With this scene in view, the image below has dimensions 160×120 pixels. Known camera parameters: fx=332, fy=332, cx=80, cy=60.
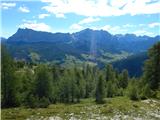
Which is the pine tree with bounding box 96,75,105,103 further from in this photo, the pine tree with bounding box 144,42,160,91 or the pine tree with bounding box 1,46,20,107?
the pine tree with bounding box 1,46,20,107

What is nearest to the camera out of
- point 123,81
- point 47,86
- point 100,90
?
point 47,86

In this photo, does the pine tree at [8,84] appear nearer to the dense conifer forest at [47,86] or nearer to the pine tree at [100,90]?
the dense conifer forest at [47,86]

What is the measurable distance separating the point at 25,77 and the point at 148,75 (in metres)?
29.8

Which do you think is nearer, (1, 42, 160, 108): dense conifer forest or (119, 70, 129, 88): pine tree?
(1, 42, 160, 108): dense conifer forest

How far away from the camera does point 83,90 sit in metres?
112

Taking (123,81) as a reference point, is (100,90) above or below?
above

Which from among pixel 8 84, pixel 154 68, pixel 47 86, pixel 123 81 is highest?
pixel 154 68

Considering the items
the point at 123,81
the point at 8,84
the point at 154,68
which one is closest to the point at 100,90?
the point at 154,68

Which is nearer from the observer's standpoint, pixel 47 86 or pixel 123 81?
pixel 47 86

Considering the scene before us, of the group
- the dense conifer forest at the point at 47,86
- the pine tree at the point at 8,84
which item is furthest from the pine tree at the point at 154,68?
the pine tree at the point at 8,84

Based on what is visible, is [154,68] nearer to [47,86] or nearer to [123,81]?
[47,86]

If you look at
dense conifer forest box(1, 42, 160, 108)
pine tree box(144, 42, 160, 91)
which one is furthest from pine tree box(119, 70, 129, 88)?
pine tree box(144, 42, 160, 91)

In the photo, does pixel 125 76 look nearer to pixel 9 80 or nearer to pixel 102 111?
pixel 9 80

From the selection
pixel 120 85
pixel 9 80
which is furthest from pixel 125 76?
pixel 9 80
